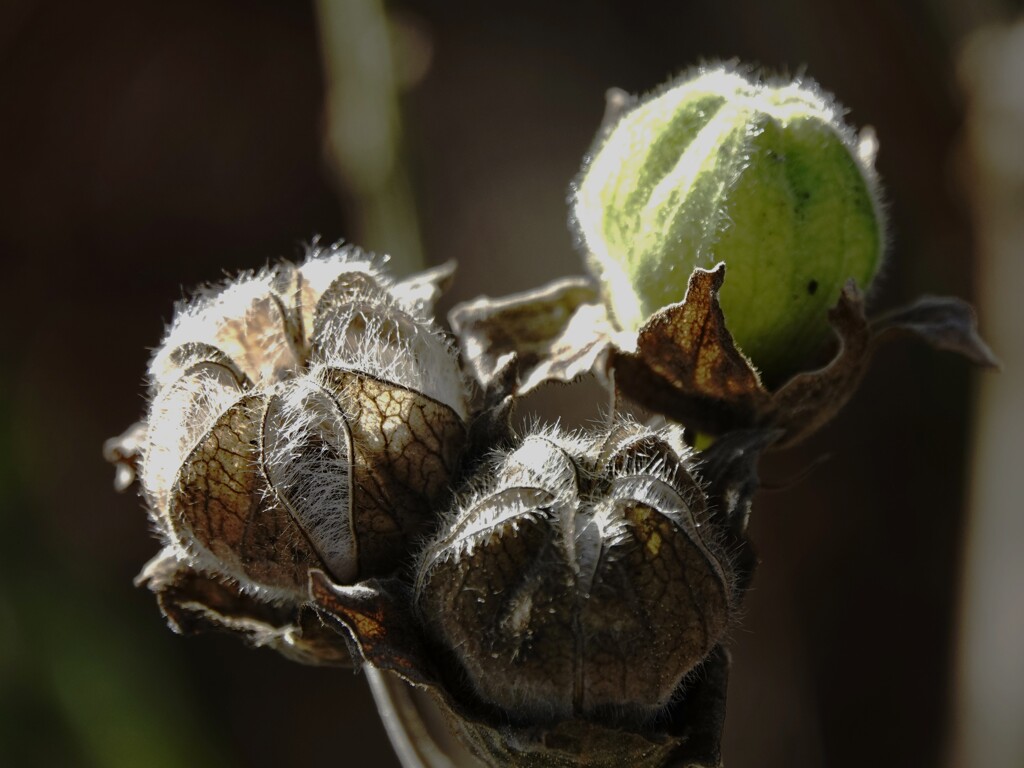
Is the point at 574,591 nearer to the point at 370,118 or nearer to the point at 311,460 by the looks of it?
the point at 311,460

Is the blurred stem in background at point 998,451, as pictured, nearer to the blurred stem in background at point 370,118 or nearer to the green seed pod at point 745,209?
the blurred stem in background at point 370,118

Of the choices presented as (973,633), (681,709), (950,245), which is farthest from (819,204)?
Answer: (950,245)

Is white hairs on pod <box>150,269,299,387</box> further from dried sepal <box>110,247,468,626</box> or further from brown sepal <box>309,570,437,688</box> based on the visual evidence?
brown sepal <box>309,570,437,688</box>

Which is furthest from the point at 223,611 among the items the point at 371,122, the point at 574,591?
the point at 371,122

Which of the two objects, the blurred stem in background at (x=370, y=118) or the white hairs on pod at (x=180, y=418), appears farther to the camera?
the blurred stem in background at (x=370, y=118)

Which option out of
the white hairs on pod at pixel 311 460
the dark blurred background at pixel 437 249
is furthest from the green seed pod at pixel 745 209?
the dark blurred background at pixel 437 249

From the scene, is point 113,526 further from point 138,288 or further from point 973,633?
point 973,633

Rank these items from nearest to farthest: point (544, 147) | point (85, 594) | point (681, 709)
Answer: point (681, 709), point (85, 594), point (544, 147)
